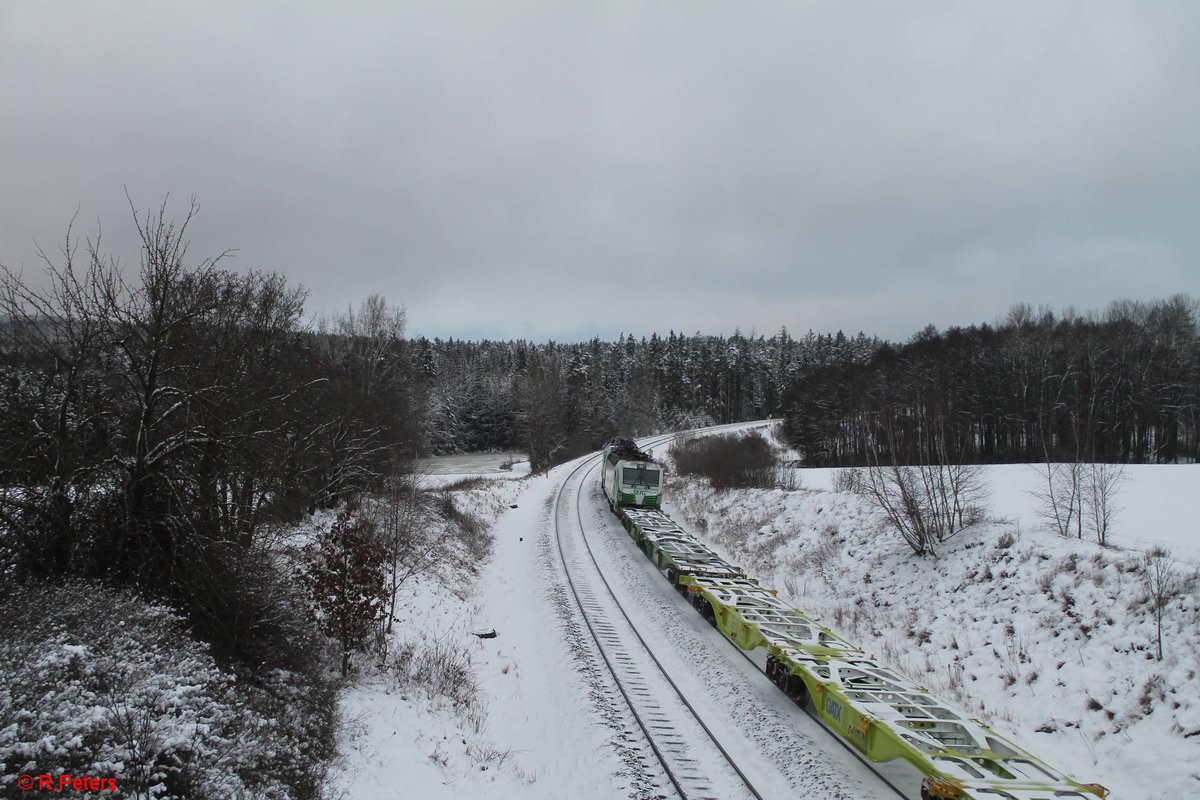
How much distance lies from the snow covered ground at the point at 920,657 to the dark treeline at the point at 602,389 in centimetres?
3761

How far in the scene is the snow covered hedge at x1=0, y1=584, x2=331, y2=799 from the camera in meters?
4.85

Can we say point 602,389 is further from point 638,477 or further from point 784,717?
point 784,717

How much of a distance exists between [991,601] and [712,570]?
6.25 m

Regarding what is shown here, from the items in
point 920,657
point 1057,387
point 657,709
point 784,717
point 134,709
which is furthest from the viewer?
point 1057,387

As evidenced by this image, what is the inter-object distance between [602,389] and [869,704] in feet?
283

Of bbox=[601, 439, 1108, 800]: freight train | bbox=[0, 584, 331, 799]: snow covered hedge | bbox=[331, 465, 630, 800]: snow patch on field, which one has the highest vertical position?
bbox=[0, 584, 331, 799]: snow covered hedge

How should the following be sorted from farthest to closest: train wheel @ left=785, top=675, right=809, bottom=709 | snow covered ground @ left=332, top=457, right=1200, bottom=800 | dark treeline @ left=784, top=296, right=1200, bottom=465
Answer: dark treeline @ left=784, top=296, right=1200, bottom=465 → train wheel @ left=785, top=675, right=809, bottom=709 → snow covered ground @ left=332, top=457, right=1200, bottom=800

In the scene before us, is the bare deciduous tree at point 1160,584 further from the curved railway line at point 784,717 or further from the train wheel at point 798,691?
the train wheel at point 798,691

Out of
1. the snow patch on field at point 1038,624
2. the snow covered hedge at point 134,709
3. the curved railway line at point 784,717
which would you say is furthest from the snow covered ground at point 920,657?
the snow covered hedge at point 134,709

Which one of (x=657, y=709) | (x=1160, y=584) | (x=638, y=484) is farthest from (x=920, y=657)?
Result: (x=638, y=484)

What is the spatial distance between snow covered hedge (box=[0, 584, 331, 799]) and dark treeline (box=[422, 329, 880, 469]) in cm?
4233

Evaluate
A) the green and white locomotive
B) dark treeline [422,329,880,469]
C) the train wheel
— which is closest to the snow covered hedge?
the train wheel

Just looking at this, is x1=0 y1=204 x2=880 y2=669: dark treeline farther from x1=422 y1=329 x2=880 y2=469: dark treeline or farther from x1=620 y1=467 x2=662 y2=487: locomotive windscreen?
x1=422 y1=329 x2=880 y2=469: dark treeline

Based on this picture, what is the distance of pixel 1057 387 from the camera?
4778cm
